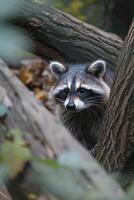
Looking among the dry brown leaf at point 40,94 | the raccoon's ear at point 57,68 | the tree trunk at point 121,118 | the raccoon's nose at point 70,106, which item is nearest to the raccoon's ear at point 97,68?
the raccoon's ear at point 57,68

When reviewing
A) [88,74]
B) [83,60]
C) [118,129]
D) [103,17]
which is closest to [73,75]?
[88,74]

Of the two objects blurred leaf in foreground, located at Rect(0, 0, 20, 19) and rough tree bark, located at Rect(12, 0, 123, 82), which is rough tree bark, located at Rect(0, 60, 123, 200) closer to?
blurred leaf in foreground, located at Rect(0, 0, 20, 19)

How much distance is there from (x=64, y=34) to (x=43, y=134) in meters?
4.34

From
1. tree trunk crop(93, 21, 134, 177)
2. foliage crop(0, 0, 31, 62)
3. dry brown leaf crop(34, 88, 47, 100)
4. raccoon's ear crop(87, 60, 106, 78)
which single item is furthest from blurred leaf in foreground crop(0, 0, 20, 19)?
dry brown leaf crop(34, 88, 47, 100)

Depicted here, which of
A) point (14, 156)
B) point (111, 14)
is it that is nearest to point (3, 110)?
point (14, 156)

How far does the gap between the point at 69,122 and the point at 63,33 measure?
860mm

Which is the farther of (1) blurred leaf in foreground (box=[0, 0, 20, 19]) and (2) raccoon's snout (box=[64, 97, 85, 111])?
(2) raccoon's snout (box=[64, 97, 85, 111])

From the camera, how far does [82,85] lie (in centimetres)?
562

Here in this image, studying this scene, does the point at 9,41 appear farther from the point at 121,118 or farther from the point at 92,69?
the point at 92,69

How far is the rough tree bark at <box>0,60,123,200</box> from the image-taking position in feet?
5.34

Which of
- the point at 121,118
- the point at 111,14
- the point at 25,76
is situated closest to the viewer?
the point at 121,118

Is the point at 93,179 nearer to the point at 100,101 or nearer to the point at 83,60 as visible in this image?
the point at 100,101

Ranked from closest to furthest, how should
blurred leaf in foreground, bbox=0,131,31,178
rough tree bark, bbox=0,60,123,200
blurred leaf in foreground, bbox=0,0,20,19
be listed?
blurred leaf in foreground, bbox=0,131,31,178
rough tree bark, bbox=0,60,123,200
blurred leaf in foreground, bbox=0,0,20,19

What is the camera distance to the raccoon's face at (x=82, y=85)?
5.57 m
